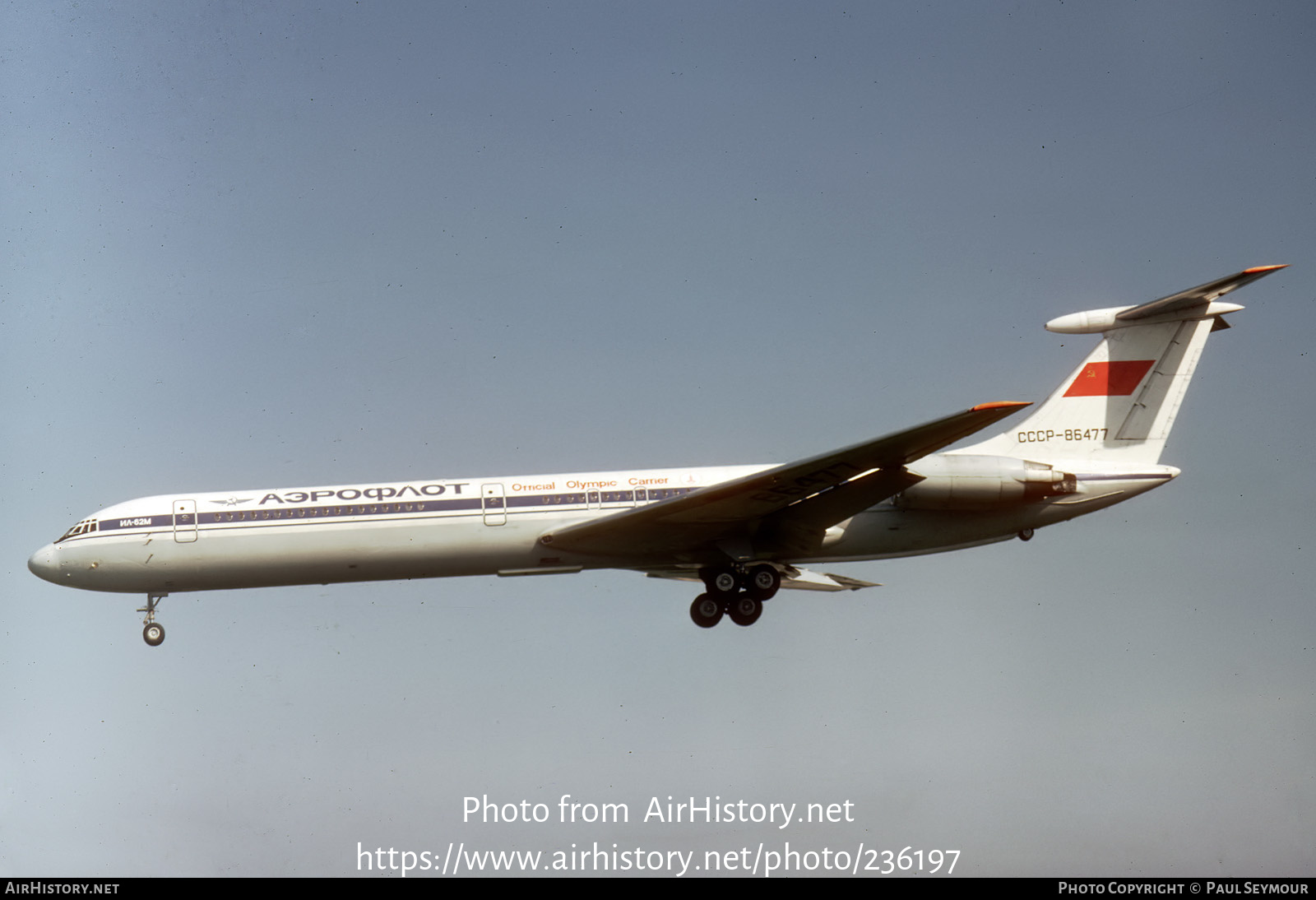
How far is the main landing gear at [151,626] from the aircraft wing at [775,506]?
341 inches

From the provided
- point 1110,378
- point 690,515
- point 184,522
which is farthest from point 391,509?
point 1110,378

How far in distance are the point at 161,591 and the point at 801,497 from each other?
1355 centimetres

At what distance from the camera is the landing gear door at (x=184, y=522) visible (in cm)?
2678

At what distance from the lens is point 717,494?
24656 mm

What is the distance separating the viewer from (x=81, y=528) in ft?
90.4

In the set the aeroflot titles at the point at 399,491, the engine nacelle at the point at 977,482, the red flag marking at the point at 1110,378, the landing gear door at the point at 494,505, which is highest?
the red flag marking at the point at 1110,378

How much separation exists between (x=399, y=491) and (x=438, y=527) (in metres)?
1.20

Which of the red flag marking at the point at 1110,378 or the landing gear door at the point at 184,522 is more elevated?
the red flag marking at the point at 1110,378

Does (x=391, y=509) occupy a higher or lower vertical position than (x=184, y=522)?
lower

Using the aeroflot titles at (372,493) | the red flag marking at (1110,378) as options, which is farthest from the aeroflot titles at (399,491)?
the red flag marking at (1110,378)

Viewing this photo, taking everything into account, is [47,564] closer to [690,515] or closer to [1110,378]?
[690,515]

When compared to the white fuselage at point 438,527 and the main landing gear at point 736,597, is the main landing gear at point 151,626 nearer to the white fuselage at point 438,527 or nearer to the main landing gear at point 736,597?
the white fuselage at point 438,527

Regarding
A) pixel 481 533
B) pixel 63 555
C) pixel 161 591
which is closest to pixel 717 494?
pixel 481 533
